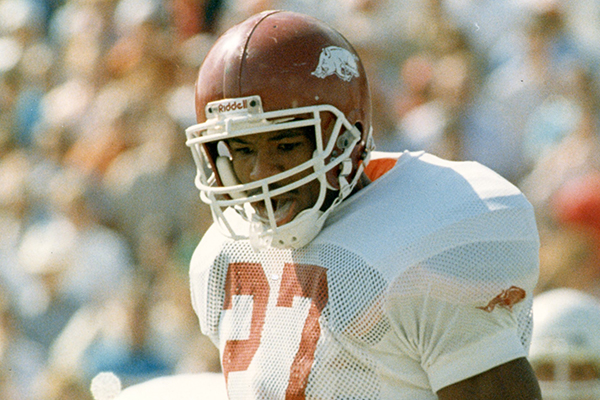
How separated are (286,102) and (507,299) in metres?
0.59

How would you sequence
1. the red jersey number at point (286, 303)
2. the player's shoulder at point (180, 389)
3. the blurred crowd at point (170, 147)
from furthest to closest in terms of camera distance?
1. the blurred crowd at point (170, 147)
2. the player's shoulder at point (180, 389)
3. the red jersey number at point (286, 303)

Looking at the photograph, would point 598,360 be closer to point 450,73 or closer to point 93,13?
point 450,73

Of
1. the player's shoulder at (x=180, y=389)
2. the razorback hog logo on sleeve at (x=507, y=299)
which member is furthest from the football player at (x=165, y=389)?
the razorback hog logo on sleeve at (x=507, y=299)

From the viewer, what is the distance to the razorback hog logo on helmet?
189 centimetres

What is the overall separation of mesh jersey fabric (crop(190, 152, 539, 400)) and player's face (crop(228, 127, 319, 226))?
0.08 metres

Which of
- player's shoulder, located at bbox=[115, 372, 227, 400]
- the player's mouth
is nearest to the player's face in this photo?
the player's mouth

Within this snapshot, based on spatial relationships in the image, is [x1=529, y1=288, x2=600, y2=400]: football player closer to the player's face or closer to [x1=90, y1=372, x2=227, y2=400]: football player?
[x1=90, y1=372, x2=227, y2=400]: football player

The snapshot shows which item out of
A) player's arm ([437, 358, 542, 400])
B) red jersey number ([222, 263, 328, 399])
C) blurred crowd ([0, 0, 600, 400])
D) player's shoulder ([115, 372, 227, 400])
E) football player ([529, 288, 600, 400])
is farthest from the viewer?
blurred crowd ([0, 0, 600, 400])

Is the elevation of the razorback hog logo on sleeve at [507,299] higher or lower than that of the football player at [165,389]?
higher

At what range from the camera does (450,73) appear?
4.07 meters

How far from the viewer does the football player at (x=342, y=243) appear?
1.72m

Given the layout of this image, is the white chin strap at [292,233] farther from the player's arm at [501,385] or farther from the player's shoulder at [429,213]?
the player's arm at [501,385]

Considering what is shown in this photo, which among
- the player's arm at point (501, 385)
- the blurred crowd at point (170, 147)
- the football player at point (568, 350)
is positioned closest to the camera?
the player's arm at point (501, 385)

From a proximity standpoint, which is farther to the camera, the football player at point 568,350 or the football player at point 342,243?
the football player at point 568,350
